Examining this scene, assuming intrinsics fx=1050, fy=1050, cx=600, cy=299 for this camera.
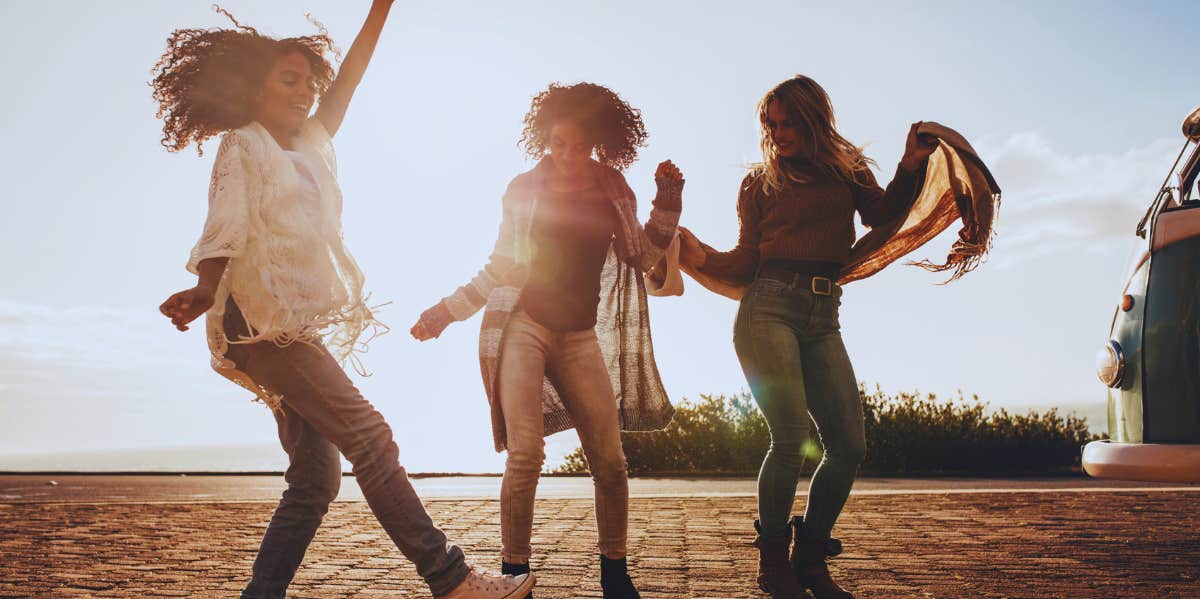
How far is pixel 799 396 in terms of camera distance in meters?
4.57

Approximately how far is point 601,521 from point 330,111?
6.62 feet

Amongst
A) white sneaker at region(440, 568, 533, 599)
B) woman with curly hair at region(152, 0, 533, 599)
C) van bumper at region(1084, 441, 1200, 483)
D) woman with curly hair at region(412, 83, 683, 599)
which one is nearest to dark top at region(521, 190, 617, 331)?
woman with curly hair at region(412, 83, 683, 599)

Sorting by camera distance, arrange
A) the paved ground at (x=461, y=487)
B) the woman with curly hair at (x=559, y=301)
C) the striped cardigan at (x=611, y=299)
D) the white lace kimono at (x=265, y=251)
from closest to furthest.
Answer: the white lace kimono at (x=265, y=251) → the woman with curly hair at (x=559, y=301) → the striped cardigan at (x=611, y=299) → the paved ground at (x=461, y=487)

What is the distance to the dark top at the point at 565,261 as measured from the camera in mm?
4301

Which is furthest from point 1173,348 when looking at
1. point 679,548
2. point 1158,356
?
point 679,548

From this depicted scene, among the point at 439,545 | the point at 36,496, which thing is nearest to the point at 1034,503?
the point at 439,545

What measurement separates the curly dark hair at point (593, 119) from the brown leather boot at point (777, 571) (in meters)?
1.79

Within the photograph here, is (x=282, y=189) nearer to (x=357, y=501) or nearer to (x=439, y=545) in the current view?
(x=439, y=545)

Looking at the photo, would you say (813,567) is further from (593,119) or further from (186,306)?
(186,306)

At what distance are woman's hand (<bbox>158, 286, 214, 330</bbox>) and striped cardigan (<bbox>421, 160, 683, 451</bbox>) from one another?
4.03 ft

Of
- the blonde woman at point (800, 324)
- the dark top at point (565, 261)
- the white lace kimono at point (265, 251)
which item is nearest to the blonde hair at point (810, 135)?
the blonde woman at point (800, 324)

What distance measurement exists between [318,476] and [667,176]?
2.01m

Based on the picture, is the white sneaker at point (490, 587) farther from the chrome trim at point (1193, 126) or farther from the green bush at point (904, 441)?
the green bush at point (904, 441)

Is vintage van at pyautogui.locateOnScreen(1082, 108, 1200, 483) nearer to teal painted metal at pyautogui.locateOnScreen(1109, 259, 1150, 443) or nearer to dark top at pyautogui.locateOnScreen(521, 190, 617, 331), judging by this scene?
teal painted metal at pyautogui.locateOnScreen(1109, 259, 1150, 443)
